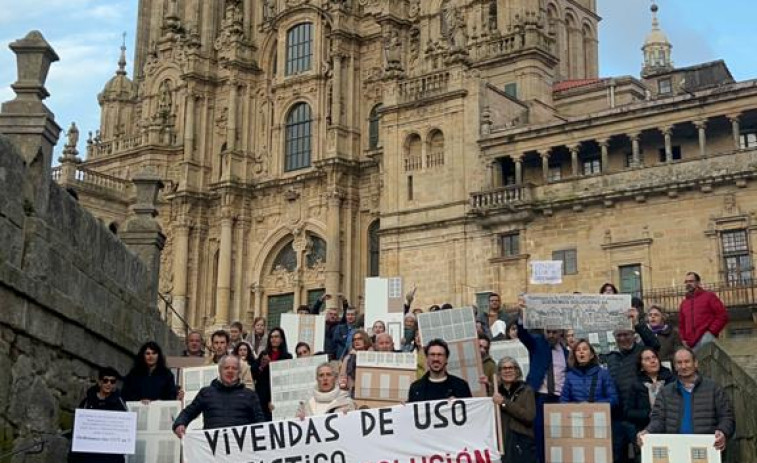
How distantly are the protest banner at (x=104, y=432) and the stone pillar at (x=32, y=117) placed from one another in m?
2.55

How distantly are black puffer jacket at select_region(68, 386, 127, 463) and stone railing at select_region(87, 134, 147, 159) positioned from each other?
38755mm

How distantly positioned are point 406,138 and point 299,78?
1098cm

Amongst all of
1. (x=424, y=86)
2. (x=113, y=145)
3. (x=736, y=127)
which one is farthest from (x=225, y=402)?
(x=113, y=145)

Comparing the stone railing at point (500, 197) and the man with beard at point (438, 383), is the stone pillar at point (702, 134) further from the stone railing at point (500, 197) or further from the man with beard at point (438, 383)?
the man with beard at point (438, 383)

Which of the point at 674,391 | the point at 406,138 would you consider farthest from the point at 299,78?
the point at 674,391

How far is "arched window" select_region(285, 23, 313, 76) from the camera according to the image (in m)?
44.9

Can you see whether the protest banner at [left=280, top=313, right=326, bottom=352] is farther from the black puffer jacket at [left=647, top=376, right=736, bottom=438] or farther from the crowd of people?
the black puffer jacket at [left=647, top=376, right=736, bottom=438]

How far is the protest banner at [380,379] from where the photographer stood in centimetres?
1130

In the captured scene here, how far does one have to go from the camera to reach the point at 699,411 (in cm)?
945

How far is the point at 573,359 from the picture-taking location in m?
10.9

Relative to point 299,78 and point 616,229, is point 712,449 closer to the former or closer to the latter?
point 616,229

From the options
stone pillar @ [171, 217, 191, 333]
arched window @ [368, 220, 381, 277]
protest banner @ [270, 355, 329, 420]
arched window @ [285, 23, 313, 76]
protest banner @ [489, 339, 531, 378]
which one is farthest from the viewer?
arched window @ [285, 23, 313, 76]

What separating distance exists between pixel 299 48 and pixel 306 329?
98.4 feet

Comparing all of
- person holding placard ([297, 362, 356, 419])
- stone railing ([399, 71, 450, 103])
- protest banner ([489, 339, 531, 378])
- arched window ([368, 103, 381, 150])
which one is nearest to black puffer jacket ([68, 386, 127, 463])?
person holding placard ([297, 362, 356, 419])
